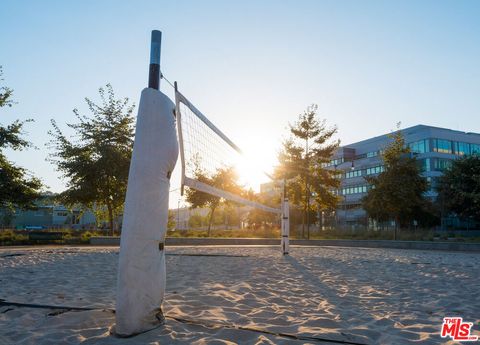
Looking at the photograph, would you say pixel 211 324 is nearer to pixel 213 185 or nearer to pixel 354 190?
pixel 213 185

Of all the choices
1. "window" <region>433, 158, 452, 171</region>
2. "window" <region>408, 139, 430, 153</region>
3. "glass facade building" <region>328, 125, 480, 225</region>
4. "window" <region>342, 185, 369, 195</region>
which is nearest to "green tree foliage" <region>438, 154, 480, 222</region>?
"glass facade building" <region>328, 125, 480, 225</region>

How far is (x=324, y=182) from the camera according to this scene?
2664 centimetres

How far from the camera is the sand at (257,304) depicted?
336 cm

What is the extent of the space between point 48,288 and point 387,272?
6198 mm

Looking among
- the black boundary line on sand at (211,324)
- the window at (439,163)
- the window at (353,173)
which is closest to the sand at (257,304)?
the black boundary line on sand at (211,324)

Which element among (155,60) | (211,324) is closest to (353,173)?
(155,60)

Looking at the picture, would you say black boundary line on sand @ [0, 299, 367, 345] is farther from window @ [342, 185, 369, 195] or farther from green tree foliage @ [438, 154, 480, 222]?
window @ [342, 185, 369, 195]

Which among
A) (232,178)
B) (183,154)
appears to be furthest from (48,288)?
(232,178)

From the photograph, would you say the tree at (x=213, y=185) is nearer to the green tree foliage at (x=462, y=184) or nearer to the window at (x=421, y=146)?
the green tree foliage at (x=462, y=184)

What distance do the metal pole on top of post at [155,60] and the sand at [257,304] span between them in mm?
2381

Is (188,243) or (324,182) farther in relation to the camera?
(324,182)

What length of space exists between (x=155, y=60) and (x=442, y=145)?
5610 centimetres

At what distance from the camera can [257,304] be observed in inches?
184

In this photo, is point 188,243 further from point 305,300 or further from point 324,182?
point 305,300
